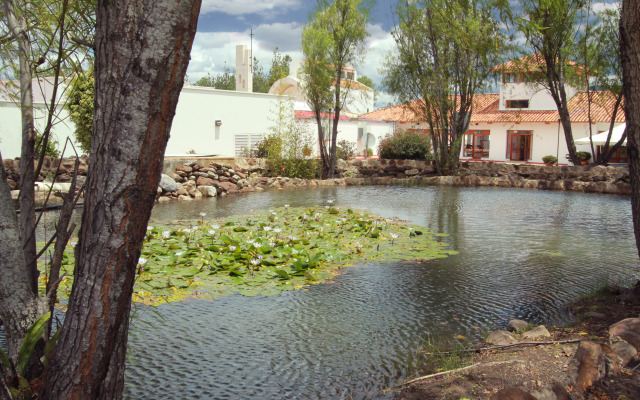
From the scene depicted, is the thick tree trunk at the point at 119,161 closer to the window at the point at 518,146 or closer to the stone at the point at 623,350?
the stone at the point at 623,350

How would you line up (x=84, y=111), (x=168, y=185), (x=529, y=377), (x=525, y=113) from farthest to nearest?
(x=525, y=113) → (x=84, y=111) → (x=168, y=185) → (x=529, y=377)

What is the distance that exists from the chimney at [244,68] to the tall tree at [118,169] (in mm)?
33173

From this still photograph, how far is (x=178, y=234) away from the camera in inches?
343

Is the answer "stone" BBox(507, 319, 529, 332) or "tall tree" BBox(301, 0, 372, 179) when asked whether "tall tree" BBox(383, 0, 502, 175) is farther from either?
"stone" BBox(507, 319, 529, 332)

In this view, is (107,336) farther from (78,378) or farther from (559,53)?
(559,53)

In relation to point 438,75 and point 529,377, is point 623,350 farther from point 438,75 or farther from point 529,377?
point 438,75

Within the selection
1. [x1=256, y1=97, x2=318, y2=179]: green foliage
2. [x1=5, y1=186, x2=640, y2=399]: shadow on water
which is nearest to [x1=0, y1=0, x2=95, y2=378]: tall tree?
[x1=5, y1=186, x2=640, y2=399]: shadow on water

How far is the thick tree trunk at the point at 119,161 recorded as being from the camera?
2.07 m

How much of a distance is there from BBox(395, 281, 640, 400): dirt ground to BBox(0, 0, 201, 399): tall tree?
2.17 meters

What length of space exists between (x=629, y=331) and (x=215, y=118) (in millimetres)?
22283

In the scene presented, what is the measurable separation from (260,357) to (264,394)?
25.5 inches

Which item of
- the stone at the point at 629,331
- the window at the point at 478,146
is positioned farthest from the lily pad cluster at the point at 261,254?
the window at the point at 478,146

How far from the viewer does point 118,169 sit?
82.0 inches

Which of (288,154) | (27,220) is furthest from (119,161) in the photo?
(288,154)
